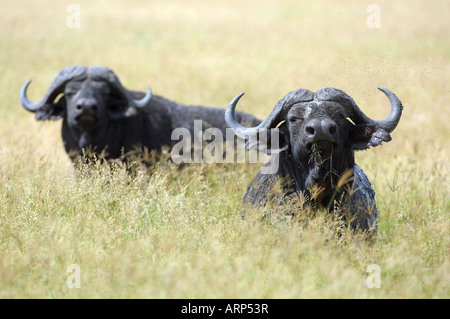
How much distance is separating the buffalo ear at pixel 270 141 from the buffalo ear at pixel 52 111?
4072mm

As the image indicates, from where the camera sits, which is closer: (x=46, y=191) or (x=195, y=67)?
(x=46, y=191)

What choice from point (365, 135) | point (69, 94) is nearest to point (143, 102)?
point (69, 94)

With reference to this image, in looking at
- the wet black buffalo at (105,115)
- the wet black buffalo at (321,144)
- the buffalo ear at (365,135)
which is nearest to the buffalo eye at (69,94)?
the wet black buffalo at (105,115)

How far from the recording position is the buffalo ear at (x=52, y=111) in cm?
891

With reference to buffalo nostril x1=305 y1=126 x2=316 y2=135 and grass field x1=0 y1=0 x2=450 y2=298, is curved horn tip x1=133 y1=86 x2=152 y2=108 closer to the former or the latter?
grass field x1=0 y1=0 x2=450 y2=298

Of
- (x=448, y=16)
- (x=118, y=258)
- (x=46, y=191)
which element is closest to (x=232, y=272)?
(x=118, y=258)

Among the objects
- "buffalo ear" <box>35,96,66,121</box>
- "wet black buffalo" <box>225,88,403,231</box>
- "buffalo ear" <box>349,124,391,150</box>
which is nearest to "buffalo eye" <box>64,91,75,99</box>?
"buffalo ear" <box>35,96,66,121</box>

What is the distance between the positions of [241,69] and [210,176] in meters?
9.15

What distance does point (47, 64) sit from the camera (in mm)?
17516

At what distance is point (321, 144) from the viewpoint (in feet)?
16.9

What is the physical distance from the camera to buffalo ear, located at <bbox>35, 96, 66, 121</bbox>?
8.91 meters

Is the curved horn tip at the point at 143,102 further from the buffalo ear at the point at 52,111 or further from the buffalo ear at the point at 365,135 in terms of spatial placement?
the buffalo ear at the point at 365,135
